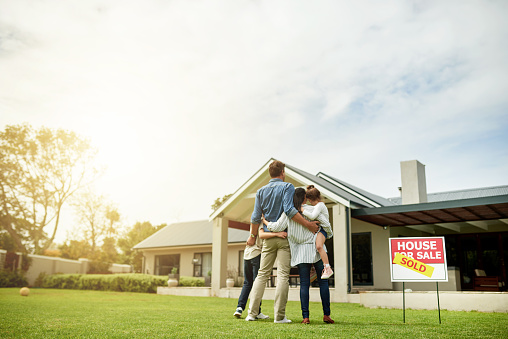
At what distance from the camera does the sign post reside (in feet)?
17.5

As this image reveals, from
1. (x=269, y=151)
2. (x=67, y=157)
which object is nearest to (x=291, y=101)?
(x=269, y=151)

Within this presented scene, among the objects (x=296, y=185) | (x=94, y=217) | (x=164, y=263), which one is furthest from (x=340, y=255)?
(x=94, y=217)

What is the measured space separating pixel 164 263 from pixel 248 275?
22463 millimetres

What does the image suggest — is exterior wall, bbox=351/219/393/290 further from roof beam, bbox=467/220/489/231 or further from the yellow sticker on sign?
the yellow sticker on sign

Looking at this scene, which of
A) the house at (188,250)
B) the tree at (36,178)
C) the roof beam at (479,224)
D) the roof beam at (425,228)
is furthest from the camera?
the tree at (36,178)

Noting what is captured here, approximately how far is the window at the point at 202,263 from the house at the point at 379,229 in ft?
25.8

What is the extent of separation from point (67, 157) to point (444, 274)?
3094 cm

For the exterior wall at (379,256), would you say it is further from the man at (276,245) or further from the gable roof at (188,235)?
the man at (276,245)

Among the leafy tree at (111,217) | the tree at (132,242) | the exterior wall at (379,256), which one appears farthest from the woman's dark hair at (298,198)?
the leafy tree at (111,217)

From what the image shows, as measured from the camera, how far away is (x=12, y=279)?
23812mm

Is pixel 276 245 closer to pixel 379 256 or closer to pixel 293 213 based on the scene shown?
pixel 293 213

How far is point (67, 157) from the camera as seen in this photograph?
31.3 m

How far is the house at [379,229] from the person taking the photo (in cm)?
1295

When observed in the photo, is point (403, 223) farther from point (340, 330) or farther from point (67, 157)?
point (67, 157)
